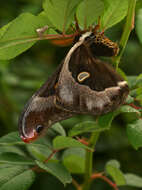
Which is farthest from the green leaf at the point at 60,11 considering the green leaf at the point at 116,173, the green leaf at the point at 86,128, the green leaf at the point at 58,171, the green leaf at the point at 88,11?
the green leaf at the point at 116,173

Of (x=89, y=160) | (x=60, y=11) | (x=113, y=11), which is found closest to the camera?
(x=60, y=11)

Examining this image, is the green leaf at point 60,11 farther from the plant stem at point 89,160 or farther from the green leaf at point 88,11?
the plant stem at point 89,160

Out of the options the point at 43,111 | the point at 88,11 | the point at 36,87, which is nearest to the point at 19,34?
the point at 88,11

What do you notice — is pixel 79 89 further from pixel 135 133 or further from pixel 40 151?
pixel 40 151

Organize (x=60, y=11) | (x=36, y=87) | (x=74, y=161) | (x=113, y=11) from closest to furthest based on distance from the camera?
1. (x=60, y=11)
2. (x=113, y=11)
3. (x=74, y=161)
4. (x=36, y=87)

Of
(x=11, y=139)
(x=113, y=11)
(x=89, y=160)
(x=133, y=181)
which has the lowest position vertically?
(x=133, y=181)

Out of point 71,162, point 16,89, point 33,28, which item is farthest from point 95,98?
point 16,89
